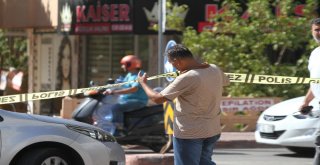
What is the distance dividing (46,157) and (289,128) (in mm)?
5938

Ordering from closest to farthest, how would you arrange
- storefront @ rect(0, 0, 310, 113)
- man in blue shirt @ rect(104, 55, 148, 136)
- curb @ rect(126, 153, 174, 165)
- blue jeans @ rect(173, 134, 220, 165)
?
1. blue jeans @ rect(173, 134, 220, 165)
2. curb @ rect(126, 153, 174, 165)
3. man in blue shirt @ rect(104, 55, 148, 136)
4. storefront @ rect(0, 0, 310, 113)

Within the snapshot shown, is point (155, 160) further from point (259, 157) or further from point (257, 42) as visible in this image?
point (257, 42)

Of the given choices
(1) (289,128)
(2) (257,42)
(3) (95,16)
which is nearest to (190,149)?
(1) (289,128)

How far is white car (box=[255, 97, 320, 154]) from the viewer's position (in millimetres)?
14031

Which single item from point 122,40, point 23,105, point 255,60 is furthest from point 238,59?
point 23,105

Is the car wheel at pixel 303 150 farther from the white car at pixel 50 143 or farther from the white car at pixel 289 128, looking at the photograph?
the white car at pixel 50 143

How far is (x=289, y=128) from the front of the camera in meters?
14.3

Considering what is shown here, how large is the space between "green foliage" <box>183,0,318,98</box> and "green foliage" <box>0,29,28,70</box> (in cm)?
930

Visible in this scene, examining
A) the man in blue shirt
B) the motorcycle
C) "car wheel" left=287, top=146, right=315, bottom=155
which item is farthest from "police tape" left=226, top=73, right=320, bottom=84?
"car wheel" left=287, top=146, right=315, bottom=155

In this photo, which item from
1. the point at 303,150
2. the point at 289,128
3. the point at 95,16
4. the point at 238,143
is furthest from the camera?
the point at 95,16

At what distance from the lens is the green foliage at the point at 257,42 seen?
20.1 m

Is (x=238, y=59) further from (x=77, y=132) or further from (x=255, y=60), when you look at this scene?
(x=77, y=132)

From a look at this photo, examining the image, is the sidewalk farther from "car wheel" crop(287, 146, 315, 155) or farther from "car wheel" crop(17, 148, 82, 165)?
"car wheel" crop(17, 148, 82, 165)

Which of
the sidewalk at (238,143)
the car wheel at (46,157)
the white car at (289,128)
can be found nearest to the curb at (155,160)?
the car wheel at (46,157)
